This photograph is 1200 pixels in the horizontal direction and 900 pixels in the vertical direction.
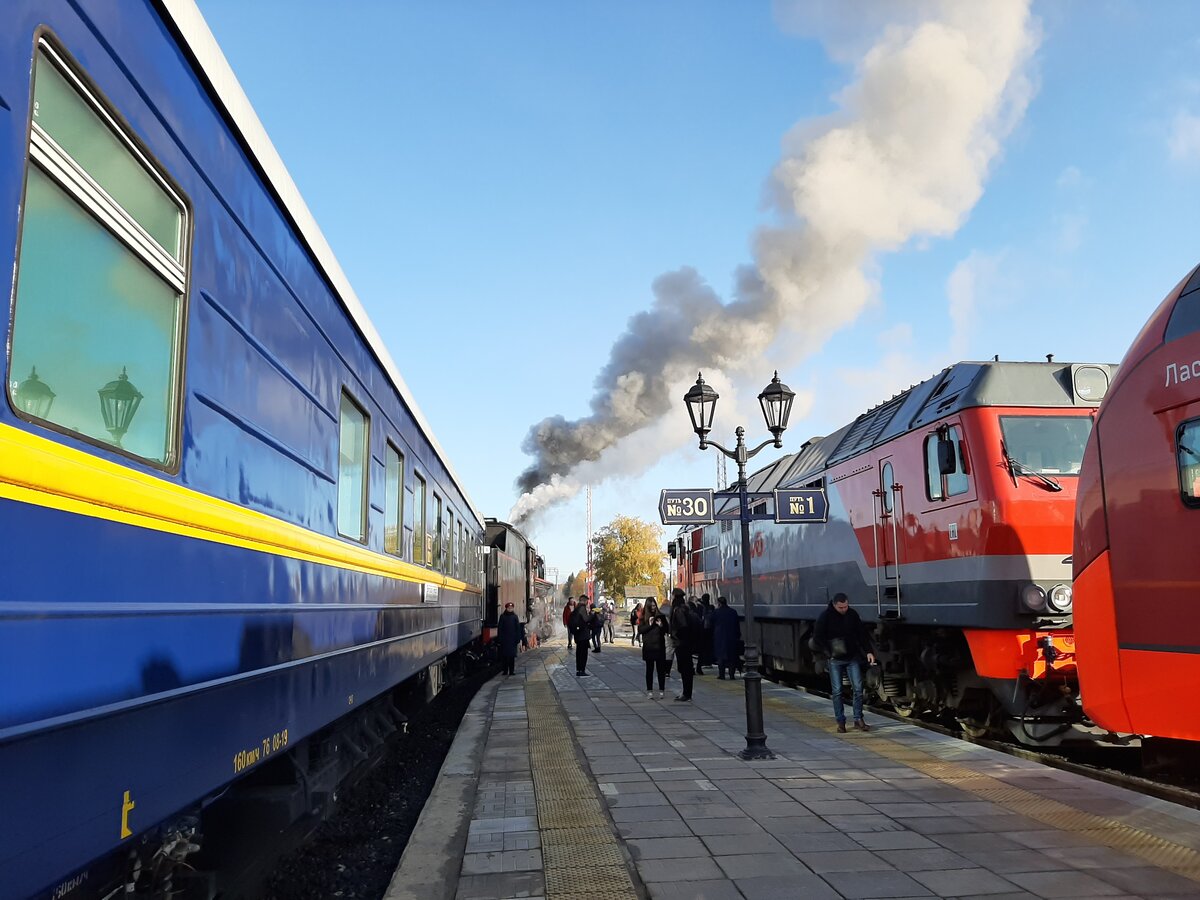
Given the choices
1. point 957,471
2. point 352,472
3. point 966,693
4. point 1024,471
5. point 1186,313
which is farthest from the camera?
point 966,693

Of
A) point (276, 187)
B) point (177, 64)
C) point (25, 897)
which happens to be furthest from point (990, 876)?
point (177, 64)

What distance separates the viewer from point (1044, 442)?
8539mm

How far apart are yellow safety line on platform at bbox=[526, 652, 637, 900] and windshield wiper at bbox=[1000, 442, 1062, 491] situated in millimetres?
4764

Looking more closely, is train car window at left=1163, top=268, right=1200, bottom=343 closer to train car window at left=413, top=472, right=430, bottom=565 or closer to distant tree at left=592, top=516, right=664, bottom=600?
train car window at left=413, top=472, right=430, bottom=565

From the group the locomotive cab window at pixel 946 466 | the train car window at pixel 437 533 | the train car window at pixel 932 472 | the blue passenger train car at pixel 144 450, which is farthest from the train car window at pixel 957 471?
the blue passenger train car at pixel 144 450

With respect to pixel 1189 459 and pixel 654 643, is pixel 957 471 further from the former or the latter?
pixel 654 643

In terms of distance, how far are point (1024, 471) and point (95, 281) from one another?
7.94m

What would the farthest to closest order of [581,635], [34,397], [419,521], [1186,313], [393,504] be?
[581,635], [419,521], [393,504], [1186,313], [34,397]

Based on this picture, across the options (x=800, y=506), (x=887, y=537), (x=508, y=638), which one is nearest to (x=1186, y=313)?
(x=800, y=506)

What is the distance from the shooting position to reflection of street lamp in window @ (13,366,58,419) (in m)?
2.12

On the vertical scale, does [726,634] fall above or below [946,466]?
below

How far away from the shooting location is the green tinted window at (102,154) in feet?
7.45

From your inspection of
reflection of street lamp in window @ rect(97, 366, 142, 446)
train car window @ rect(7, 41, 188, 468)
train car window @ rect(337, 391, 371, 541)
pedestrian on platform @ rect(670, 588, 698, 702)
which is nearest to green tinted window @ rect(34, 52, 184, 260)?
train car window @ rect(7, 41, 188, 468)

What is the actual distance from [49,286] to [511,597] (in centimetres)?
2179
